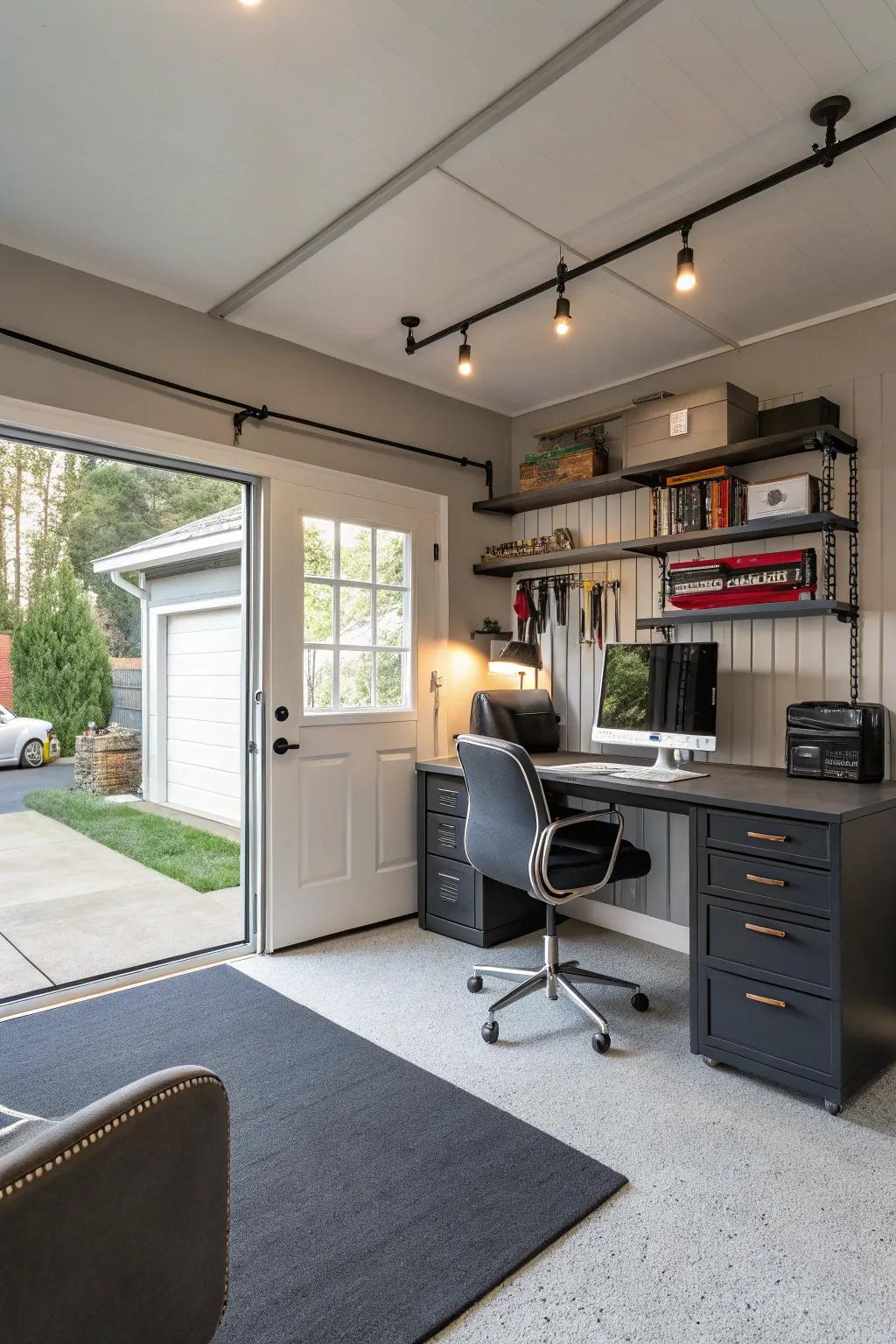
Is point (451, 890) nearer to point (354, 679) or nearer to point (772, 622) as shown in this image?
point (354, 679)

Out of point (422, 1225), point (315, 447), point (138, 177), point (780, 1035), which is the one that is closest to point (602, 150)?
point (138, 177)

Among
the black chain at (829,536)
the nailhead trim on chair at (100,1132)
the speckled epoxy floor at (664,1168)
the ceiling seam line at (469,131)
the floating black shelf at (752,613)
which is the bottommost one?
the speckled epoxy floor at (664,1168)

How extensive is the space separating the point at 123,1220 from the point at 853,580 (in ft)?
10.0

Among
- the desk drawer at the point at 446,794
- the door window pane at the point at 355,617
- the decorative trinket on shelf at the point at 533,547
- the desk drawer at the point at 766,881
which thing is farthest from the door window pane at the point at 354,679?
Result: the desk drawer at the point at 766,881

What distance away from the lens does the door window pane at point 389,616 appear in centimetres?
385

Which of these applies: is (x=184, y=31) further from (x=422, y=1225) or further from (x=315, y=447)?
(x=422, y=1225)

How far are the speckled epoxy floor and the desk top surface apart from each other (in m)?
0.80

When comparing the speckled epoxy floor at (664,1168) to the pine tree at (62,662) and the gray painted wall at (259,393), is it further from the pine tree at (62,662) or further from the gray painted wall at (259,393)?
the pine tree at (62,662)

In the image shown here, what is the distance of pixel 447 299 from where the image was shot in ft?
10.2

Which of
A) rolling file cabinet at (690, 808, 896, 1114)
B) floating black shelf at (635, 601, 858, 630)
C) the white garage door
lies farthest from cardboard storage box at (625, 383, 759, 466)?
the white garage door

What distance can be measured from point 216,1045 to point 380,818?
1.39 meters

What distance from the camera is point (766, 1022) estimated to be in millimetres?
2355

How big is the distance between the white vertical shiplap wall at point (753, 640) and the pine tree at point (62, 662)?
137 inches

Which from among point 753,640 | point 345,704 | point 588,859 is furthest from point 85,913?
point 753,640
